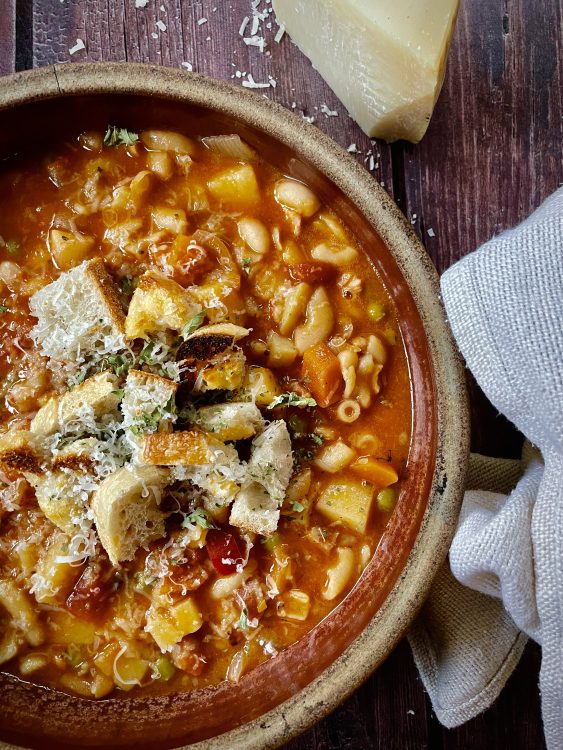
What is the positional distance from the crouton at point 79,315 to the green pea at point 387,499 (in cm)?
111

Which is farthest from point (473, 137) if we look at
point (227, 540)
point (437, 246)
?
point (227, 540)

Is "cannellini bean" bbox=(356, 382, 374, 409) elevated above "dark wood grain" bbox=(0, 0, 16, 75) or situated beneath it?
situated beneath

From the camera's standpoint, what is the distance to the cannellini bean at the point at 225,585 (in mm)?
2740

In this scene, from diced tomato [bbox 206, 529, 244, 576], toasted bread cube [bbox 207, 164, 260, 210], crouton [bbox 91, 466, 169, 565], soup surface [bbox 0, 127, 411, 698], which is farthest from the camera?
toasted bread cube [bbox 207, 164, 260, 210]

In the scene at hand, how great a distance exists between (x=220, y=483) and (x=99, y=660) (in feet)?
2.76

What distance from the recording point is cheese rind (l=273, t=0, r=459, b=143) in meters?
2.67

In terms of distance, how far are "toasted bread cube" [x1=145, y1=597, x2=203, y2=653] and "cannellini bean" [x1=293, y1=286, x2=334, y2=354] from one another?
1037 millimetres

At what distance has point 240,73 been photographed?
10.1 feet

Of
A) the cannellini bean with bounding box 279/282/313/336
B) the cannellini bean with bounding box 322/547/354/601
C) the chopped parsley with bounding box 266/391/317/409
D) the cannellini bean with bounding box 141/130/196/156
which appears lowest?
the cannellini bean with bounding box 322/547/354/601

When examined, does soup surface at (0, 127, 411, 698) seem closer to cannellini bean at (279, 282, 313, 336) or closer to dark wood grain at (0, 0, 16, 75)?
cannellini bean at (279, 282, 313, 336)

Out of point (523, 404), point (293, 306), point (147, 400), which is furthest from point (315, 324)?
point (523, 404)

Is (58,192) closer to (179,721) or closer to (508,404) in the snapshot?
(508,404)

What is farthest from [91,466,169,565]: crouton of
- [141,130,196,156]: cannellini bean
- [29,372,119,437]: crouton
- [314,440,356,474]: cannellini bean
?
[141,130,196,156]: cannellini bean

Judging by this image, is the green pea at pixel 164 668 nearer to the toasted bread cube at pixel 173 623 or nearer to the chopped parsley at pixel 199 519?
the toasted bread cube at pixel 173 623
